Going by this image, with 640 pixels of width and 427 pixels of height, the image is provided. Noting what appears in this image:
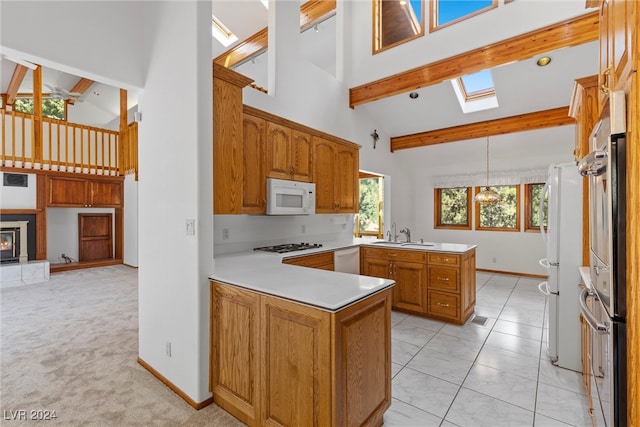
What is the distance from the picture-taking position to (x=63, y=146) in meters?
6.23

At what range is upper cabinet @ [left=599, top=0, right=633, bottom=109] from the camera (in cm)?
104

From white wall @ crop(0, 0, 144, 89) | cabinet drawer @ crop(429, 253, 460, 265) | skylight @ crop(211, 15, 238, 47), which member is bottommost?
cabinet drawer @ crop(429, 253, 460, 265)

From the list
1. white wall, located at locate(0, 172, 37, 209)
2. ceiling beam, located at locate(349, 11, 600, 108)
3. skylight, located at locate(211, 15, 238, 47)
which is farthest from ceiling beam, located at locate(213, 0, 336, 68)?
white wall, located at locate(0, 172, 37, 209)

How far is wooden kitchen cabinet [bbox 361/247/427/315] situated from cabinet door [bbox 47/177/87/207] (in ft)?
22.5

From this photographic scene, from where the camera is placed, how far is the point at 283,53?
12.6 ft

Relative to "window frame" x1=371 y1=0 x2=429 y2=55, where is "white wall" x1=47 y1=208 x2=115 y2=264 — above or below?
below

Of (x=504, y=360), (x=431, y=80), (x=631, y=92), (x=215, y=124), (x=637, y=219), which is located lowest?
(x=504, y=360)

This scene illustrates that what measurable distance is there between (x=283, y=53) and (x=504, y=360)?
425 cm

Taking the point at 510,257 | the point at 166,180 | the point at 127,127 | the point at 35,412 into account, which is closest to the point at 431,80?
the point at 166,180

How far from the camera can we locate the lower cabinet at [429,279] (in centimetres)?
342

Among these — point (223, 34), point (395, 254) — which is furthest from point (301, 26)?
point (395, 254)

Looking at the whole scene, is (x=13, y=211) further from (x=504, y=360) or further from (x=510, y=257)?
(x=510, y=257)

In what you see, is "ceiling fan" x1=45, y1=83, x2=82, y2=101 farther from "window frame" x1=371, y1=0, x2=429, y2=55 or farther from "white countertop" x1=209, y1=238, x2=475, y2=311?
"white countertop" x1=209, y1=238, x2=475, y2=311

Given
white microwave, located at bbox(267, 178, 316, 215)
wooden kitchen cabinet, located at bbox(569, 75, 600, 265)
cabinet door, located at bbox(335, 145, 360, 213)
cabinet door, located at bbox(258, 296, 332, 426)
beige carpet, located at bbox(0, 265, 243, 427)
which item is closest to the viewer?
cabinet door, located at bbox(258, 296, 332, 426)
